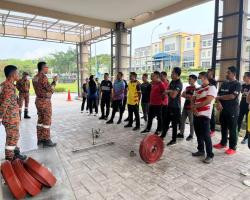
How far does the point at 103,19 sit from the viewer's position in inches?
297

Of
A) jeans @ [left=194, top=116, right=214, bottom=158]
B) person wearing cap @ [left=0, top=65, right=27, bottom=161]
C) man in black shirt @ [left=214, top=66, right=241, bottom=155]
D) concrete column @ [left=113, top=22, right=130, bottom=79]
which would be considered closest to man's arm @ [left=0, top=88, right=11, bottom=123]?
person wearing cap @ [left=0, top=65, right=27, bottom=161]

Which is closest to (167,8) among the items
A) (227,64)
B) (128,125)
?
(227,64)

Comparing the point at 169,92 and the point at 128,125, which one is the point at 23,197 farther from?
the point at 128,125

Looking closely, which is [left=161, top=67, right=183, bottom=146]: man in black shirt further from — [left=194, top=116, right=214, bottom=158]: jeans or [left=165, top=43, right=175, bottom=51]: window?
[left=165, top=43, right=175, bottom=51]: window

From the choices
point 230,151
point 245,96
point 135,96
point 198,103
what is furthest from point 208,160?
point 135,96

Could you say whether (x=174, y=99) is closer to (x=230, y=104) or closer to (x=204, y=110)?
(x=204, y=110)

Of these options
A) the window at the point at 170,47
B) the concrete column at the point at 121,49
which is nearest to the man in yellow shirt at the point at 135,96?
the concrete column at the point at 121,49

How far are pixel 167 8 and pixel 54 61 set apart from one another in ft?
81.4

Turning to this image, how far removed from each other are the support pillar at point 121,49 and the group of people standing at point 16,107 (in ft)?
15.7

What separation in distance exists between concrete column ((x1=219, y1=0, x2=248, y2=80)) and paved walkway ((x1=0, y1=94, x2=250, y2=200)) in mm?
1777

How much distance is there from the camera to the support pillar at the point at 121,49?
8.02m

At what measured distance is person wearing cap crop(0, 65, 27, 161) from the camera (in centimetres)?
276

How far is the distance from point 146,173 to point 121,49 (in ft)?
20.3

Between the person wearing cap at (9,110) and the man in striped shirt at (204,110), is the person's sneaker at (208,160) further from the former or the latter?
the person wearing cap at (9,110)
